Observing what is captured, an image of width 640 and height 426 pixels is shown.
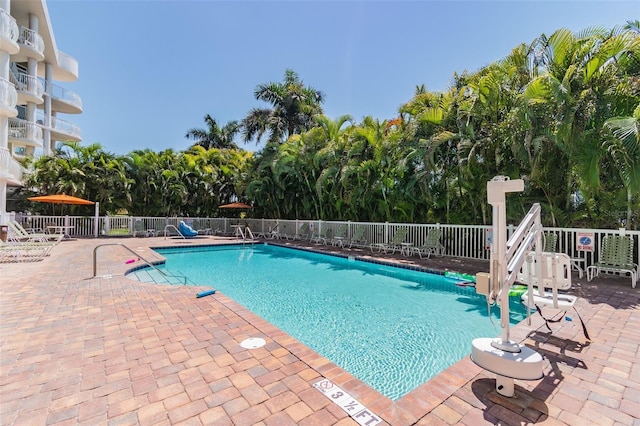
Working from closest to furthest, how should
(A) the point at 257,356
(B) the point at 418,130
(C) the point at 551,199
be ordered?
(A) the point at 257,356, (C) the point at 551,199, (B) the point at 418,130

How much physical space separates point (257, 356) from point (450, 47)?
13528mm

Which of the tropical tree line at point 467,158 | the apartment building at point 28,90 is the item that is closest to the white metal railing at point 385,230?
the tropical tree line at point 467,158

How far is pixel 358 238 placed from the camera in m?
12.8

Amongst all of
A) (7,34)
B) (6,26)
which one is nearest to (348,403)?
(7,34)

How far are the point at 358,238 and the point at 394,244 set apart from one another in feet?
6.63

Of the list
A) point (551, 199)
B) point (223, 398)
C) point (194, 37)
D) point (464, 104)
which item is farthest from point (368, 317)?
point (194, 37)

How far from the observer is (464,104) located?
895 cm

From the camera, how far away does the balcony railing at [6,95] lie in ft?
42.2

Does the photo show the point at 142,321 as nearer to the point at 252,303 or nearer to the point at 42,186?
the point at 252,303

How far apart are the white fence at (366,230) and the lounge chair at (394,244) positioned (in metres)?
0.25

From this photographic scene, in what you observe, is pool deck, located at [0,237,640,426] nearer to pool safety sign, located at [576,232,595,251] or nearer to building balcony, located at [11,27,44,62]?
pool safety sign, located at [576,232,595,251]

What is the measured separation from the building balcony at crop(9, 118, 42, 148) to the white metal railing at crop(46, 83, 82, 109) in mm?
5124

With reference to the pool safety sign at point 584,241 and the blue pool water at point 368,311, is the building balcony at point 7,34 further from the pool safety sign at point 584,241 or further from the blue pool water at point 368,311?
the pool safety sign at point 584,241

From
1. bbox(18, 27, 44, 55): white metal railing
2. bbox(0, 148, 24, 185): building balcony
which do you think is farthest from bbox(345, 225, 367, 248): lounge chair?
bbox(18, 27, 44, 55): white metal railing
